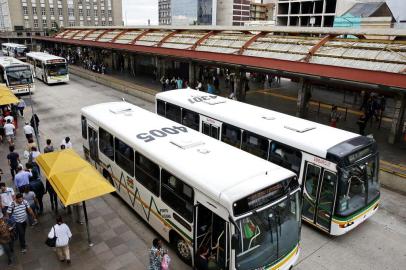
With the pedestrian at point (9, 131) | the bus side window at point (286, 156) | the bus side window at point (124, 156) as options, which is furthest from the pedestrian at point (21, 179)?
the bus side window at point (286, 156)

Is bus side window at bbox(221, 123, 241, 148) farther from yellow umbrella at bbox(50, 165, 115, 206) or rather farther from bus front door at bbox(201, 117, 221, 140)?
yellow umbrella at bbox(50, 165, 115, 206)

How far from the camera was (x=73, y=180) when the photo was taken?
27.9 ft

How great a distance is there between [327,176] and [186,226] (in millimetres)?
4240

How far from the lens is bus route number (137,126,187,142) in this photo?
32.8ft

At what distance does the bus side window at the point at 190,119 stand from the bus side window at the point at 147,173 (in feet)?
15.4

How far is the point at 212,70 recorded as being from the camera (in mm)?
34719

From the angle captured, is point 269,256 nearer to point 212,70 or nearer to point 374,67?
point 374,67

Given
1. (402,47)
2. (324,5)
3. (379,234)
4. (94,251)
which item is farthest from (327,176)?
(324,5)

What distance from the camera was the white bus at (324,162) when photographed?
9.03 metres

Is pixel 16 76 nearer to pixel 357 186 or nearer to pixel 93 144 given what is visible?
pixel 93 144

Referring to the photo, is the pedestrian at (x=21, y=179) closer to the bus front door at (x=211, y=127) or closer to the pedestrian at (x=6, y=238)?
the pedestrian at (x=6, y=238)

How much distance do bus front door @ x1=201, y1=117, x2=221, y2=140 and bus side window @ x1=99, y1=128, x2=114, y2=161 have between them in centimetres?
400

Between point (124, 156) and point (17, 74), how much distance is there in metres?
22.1

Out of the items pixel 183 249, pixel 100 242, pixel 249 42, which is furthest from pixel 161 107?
pixel 183 249
